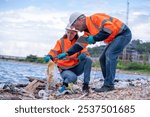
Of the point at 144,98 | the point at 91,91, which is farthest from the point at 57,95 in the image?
the point at 144,98

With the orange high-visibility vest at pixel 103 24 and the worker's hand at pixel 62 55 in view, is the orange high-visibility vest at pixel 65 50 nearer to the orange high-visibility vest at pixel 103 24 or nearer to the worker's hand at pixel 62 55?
the worker's hand at pixel 62 55

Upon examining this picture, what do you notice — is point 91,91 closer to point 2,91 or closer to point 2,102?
point 2,91

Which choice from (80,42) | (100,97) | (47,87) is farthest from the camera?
(47,87)

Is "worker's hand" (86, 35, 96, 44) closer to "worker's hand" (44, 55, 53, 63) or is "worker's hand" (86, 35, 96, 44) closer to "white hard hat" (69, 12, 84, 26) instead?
"white hard hat" (69, 12, 84, 26)

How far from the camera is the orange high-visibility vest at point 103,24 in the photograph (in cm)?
938

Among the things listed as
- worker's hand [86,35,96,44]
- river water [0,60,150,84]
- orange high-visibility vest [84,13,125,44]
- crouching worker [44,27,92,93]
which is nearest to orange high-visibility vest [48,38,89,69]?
crouching worker [44,27,92,93]

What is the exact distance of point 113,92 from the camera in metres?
9.70

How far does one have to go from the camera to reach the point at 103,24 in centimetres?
941

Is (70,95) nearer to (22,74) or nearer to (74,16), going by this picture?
(74,16)

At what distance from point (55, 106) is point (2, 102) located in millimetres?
850

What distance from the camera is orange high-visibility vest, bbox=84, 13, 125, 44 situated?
30.8 feet

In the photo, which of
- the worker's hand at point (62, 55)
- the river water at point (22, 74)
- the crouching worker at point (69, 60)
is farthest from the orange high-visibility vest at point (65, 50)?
the river water at point (22, 74)

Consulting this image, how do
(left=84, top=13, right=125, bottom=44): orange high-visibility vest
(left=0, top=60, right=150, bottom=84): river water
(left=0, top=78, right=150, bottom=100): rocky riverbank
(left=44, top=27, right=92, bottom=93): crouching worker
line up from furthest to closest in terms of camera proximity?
(left=0, top=60, right=150, bottom=84): river water → (left=44, top=27, right=92, bottom=93): crouching worker → (left=84, top=13, right=125, bottom=44): orange high-visibility vest → (left=0, top=78, right=150, bottom=100): rocky riverbank

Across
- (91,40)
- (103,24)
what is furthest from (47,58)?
(103,24)
